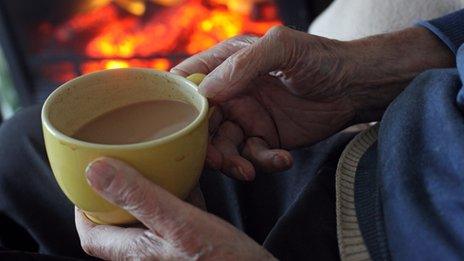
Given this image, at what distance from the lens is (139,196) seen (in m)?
0.45

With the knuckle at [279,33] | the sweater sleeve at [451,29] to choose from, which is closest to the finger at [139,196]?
the knuckle at [279,33]

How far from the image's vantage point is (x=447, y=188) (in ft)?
1.47

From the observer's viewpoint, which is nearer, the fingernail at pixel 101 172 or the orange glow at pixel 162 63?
the fingernail at pixel 101 172

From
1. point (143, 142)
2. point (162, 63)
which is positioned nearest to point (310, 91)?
point (143, 142)

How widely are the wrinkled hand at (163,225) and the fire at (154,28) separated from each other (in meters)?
0.93

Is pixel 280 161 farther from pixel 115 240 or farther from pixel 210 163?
pixel 115 240

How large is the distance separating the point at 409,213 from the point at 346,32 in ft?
1.24

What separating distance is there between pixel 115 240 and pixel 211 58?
246mm

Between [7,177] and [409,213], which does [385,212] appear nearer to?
[409,213]

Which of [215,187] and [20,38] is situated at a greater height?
[215,187]

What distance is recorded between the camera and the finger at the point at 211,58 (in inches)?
25.9

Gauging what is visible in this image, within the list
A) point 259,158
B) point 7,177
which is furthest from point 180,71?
point 7,177

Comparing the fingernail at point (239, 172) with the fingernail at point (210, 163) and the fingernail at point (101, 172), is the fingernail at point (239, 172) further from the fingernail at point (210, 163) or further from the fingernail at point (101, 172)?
the fingernail at point (101, 172)

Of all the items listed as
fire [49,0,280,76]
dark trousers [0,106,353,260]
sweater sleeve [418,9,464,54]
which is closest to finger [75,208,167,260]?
dark trousers [0,106,353,260]
